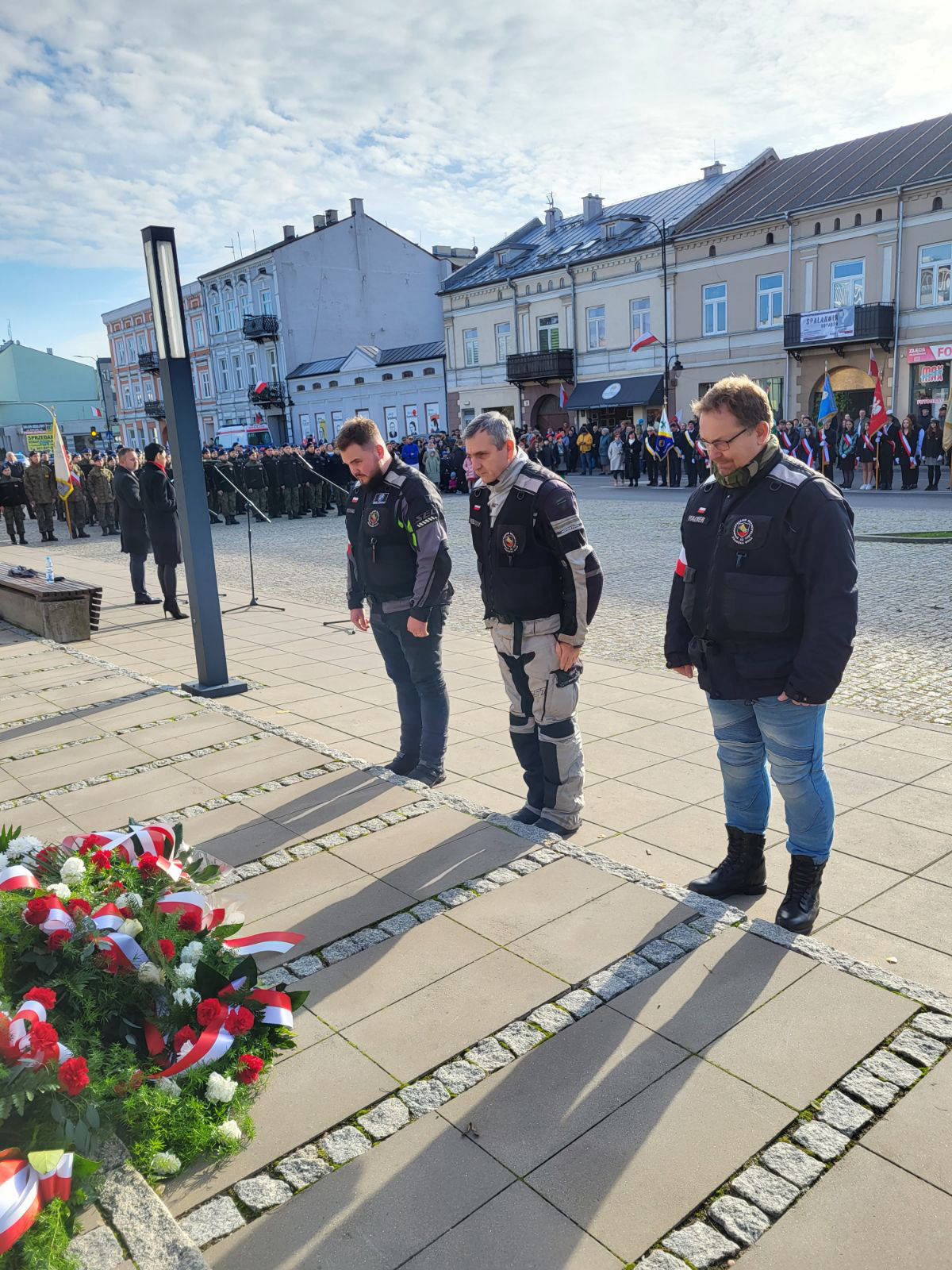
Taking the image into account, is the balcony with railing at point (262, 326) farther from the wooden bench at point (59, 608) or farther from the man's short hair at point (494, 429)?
the man's short hair at point (494, 429)

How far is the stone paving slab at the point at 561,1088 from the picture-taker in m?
2.64

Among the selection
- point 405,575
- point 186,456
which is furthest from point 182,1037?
point 186,456

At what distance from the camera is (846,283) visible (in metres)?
31.5

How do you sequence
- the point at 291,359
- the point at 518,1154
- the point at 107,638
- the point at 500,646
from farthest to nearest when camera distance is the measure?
the point at 291,359 → the point at 107,638 → the point at 500,646 → the point at 518,1154

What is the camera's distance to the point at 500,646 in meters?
4.61

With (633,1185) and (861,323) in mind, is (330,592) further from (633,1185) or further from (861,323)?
(861,323)

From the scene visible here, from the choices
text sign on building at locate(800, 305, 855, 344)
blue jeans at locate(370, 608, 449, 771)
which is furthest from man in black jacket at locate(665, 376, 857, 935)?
text sign on building at locate(800, 305, 855, 344)

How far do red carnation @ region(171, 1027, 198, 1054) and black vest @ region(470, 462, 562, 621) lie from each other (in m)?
2.26

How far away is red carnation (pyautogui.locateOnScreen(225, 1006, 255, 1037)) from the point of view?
288cm

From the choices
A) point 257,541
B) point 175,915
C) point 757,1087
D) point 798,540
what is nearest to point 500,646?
point 798,540

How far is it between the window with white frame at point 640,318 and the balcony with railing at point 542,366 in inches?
123

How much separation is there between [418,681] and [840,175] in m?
33.6

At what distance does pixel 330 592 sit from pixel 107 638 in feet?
11.4

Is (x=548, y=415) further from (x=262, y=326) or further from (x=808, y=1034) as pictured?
(x=808, y=1034)
